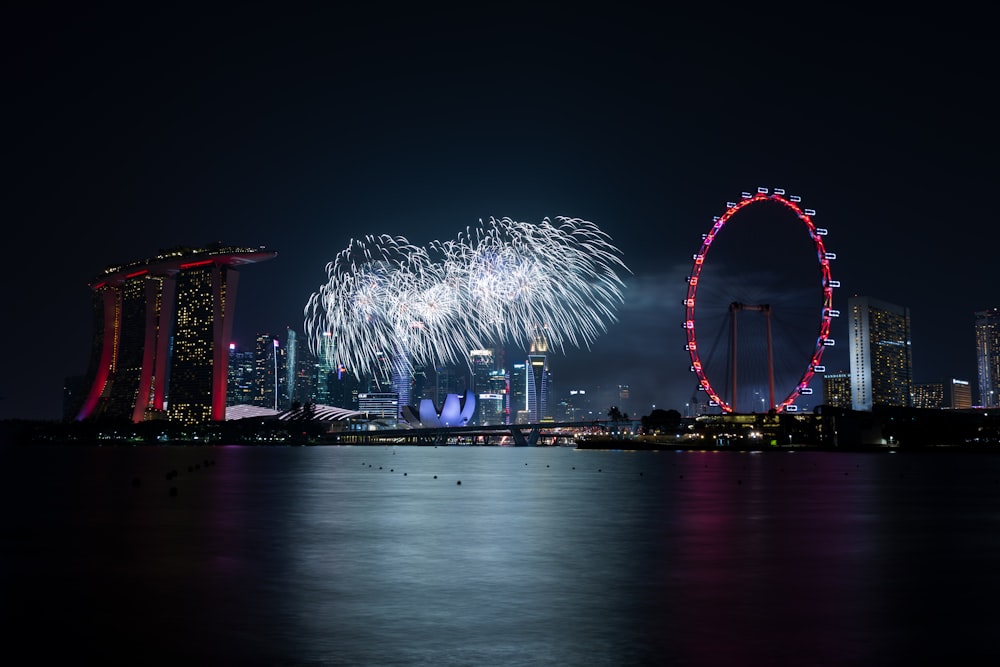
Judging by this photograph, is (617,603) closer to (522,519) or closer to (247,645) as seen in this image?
(247,645)

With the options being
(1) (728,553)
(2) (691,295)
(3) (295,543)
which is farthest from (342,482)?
(2) (691,295)

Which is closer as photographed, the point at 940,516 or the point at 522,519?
the point at 522,519

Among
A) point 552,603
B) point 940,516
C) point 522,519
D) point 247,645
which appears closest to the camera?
point 247,645

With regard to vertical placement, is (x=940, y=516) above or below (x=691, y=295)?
below

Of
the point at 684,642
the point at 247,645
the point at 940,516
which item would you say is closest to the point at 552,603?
the point at 684,642

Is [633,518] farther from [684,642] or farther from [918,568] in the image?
[684,642]
